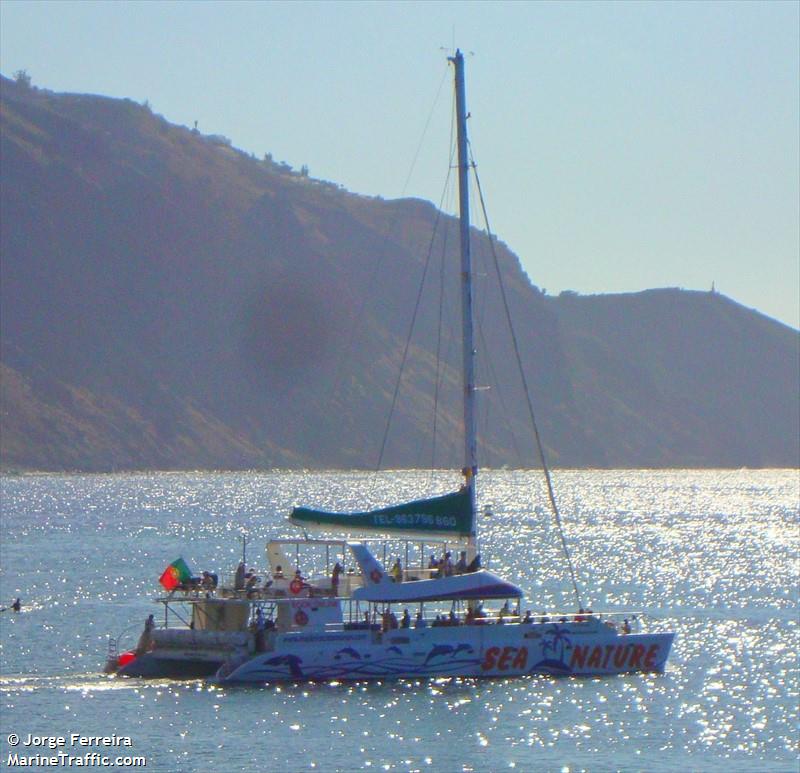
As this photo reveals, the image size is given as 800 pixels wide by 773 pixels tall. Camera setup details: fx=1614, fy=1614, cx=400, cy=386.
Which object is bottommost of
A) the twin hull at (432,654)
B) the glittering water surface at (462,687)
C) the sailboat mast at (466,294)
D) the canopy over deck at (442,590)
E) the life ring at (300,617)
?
the glittering water surface at (462,687)

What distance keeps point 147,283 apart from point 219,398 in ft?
51.6

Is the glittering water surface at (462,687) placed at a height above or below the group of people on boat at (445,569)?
below

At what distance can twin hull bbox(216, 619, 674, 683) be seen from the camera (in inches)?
1251

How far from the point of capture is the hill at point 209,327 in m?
144

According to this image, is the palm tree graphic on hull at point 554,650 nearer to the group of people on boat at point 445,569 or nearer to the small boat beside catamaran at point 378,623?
the small boat beside catamaran at point 378,623

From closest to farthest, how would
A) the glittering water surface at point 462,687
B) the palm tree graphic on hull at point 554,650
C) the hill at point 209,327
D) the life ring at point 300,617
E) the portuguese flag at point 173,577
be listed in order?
1. the glittering water surface at point 462,687
2. the life ring at point 300,617
3. the portuguese flag at point 173,577
4. the palm tree graphic on hull at point 554,650
5. the hill at point 209,327

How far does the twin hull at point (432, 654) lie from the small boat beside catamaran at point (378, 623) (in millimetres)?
20

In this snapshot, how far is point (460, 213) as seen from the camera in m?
33.2

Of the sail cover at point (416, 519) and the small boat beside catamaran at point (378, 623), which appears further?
the sail cover at point (416, 519)

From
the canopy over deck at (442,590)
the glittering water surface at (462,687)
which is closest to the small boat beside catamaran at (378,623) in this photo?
the canopy over deck at (442,590)

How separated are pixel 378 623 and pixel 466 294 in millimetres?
6910

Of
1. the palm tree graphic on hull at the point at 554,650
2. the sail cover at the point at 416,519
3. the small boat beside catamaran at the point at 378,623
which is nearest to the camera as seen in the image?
the small boat beside catamaran at the point at 378,623

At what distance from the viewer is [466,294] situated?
3309cm

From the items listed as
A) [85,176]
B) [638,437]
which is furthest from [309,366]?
[638,437]
